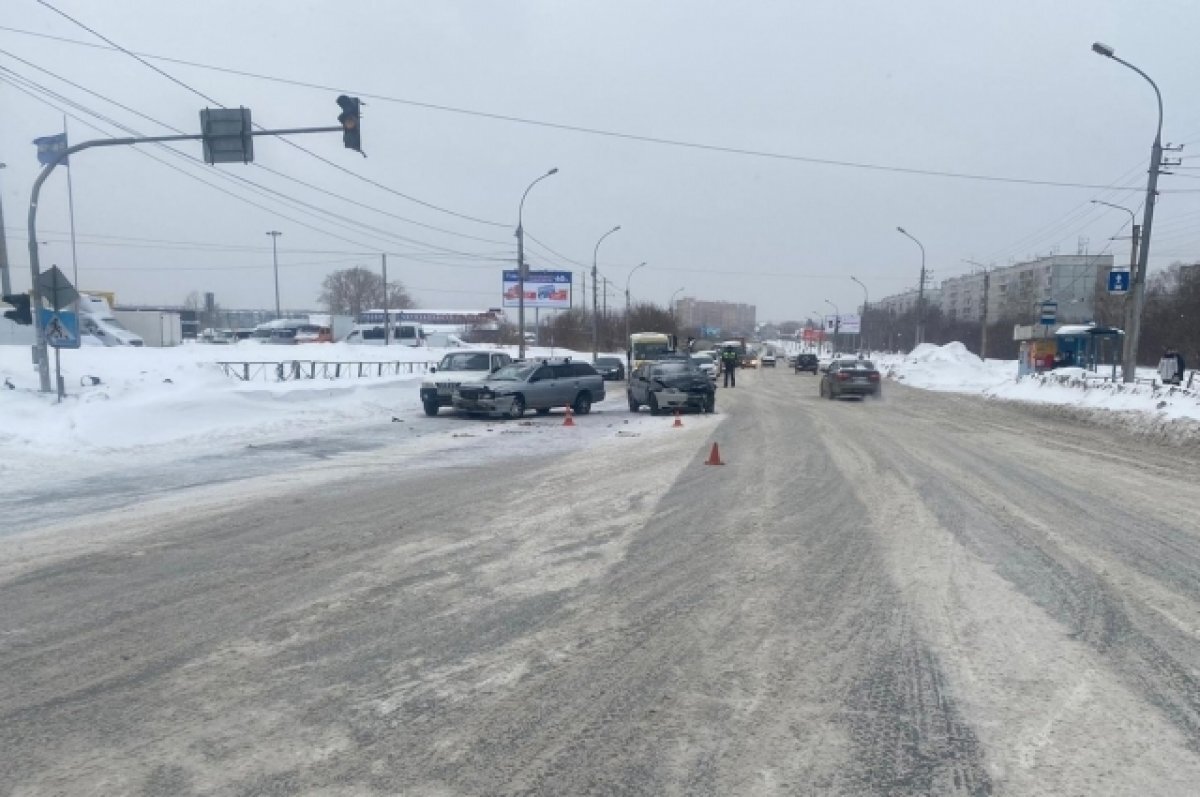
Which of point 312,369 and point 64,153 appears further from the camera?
point 312,369

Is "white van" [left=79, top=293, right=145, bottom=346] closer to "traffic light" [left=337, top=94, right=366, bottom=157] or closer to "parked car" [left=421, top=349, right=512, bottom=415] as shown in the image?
"parked car" [left=421, top=349, right=512, bottom=415]

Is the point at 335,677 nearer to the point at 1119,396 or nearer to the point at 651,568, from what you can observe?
the point at 651,568

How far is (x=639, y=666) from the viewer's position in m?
5.05

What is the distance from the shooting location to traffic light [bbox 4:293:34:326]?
16.8 m

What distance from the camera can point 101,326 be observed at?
47469 millimetres

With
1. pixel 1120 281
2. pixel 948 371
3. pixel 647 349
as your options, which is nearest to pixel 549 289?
pixel 647 349

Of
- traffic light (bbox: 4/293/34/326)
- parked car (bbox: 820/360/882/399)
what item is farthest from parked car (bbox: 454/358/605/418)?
parked car (bbox: 820/360/882/399)

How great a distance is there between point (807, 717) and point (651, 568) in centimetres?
294

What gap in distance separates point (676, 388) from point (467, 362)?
242 inches

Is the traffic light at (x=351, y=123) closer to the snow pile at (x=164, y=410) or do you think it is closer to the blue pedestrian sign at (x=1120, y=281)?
the snow pile at (x=164, y=410)

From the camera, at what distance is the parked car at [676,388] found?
24391 mm

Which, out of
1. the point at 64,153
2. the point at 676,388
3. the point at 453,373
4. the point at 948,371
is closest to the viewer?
the point at 64,153

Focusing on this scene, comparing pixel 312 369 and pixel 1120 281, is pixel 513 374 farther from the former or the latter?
pixel 1120 281

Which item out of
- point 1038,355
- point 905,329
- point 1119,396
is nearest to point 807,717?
point 1119,396
